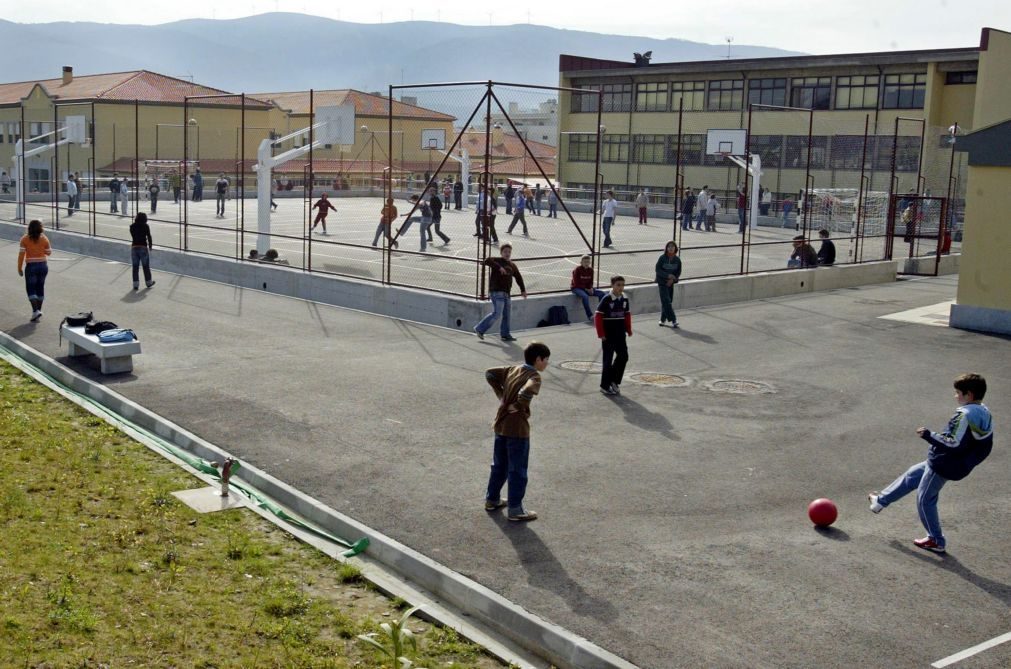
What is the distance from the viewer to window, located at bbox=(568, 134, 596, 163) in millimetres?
65312

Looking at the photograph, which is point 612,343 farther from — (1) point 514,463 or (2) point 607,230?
(2) point 607,230

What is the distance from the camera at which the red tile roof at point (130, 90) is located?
69.9 metres

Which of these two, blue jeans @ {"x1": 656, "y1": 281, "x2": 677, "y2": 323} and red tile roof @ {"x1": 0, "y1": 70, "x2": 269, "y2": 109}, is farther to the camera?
red tile roof @ {"x1": 0, "y1": 70, "x2": 269, "y2": 109}

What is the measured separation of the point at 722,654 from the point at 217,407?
7.99 meters

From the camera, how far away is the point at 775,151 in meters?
56.2

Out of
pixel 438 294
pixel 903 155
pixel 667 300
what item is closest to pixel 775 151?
pixel 903 155

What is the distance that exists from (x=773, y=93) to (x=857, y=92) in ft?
17.6

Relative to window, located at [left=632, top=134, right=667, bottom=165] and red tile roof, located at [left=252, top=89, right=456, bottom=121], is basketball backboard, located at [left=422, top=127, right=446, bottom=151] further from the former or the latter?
red tile roof, located at [left=252, top=89, right=456, bottom=121]

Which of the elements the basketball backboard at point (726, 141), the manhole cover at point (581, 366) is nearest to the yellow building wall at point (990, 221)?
the manhole cover at point (581, 366)

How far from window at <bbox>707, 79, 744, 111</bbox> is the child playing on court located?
174 ft

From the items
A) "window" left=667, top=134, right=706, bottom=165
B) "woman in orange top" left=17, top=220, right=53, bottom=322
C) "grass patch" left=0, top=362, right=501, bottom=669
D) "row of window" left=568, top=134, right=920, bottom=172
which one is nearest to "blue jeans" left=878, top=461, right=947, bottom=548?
"grass patch" left=0, top=362, right=501, bottom=669

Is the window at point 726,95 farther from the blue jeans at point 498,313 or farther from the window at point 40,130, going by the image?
the blue jeans at point 498,313

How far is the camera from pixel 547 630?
23.6 feet

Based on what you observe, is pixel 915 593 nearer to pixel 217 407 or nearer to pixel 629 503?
pixel 629 503
